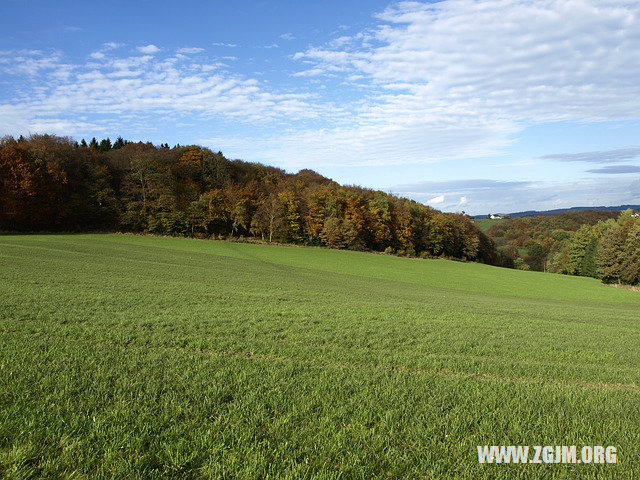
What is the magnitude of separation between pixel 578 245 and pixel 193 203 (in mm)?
87164

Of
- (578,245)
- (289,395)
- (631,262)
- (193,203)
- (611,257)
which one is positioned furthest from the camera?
(578,245)

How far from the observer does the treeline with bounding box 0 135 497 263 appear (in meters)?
60.3

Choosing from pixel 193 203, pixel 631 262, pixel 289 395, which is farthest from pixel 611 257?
pixel 289 395

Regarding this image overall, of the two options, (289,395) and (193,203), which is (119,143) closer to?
(193,203)

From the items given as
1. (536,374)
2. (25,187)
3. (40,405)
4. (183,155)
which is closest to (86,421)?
(40,405)

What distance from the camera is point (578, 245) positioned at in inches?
3676

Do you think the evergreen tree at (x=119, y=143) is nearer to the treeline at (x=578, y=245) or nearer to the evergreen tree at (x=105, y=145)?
the evergreen tree at (x=105, y=145)

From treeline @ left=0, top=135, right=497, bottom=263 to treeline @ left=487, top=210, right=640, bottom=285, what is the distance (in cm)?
2277

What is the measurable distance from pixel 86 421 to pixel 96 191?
7124cm

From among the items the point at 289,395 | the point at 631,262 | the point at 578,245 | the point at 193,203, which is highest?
the point at 193,203

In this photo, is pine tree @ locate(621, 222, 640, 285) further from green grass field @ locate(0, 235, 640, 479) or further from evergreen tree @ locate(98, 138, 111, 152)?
evergreen tree @ locate(98, 138, 111, 152)

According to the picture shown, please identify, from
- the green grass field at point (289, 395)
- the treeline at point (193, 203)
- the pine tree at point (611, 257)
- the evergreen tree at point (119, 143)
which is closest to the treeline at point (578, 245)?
the pine tree at point (611, 257)

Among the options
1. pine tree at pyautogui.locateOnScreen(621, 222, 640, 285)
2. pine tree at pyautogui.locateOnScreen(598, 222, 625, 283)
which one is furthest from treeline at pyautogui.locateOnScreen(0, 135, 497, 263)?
pine tree at pyautogui.locateOnScreen(621, 222, 640, 285)

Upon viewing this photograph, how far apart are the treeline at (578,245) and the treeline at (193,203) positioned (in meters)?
22.8
